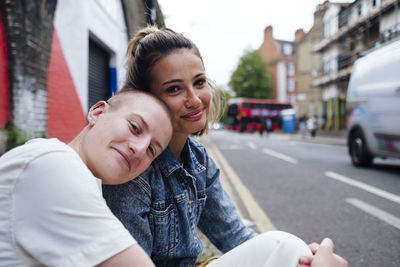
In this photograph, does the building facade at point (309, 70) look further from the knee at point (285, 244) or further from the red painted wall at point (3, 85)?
the knee at point (285, 244)

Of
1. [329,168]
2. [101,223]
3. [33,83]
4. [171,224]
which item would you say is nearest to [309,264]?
[171,224]

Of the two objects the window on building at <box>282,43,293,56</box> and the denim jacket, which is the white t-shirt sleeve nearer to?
the denim jacket

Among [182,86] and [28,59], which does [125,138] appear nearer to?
[182,86]

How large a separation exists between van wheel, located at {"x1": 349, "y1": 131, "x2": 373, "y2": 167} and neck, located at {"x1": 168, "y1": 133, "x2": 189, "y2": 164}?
6303 mm

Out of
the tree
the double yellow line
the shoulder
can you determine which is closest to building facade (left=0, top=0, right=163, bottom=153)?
the shoulder

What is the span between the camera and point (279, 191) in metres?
5.05

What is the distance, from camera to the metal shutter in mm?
8023

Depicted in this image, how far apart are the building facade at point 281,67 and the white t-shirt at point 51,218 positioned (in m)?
51.0

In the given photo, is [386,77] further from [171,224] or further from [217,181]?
[171,224]

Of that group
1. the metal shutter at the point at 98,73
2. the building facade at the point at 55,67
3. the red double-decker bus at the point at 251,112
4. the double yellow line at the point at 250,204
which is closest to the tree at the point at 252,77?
the red double-decker bus at the point at 251,112

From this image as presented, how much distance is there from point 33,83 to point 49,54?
78 centimetres

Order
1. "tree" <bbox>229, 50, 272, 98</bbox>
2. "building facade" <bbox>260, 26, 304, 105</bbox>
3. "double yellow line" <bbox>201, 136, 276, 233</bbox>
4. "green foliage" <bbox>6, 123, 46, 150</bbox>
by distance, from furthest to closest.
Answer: "building facade" <bbox>260, 26, 304, 105</bbox> < "tree" <bbox>229, 50, 272, 98</bbox> < "green foliage" <bbox>6, 123, 46, 150</bbox> < "double yellow line" <bbox>201, 136, 276, 233</bbox>

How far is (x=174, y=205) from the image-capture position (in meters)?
1.45

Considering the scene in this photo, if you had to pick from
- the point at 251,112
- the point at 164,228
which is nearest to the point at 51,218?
the point at 164,228
